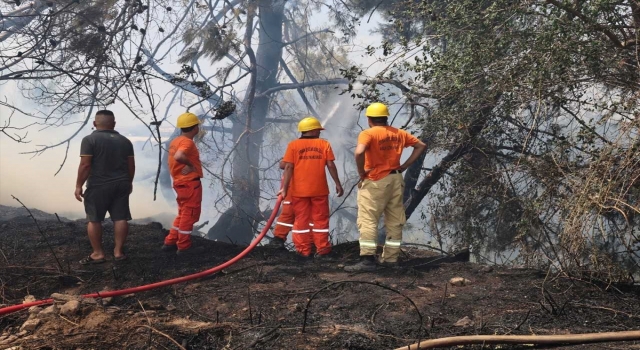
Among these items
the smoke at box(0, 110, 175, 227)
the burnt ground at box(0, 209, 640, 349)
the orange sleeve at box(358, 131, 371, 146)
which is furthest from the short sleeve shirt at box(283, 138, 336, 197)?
the smoke at box(0, 110, 175, 227)

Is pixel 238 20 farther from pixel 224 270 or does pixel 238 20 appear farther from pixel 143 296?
pixel 143 296

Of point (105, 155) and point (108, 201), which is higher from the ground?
point (105, 155)

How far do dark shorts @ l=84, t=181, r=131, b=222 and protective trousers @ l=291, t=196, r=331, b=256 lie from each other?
1.74m

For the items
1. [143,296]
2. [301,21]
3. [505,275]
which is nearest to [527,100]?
[505,275]

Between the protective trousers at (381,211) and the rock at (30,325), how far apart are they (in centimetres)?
297

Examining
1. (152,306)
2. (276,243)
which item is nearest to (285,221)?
(276,243)

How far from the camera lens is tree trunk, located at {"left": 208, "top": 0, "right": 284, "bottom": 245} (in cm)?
1256

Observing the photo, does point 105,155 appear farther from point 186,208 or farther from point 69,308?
point 69,308

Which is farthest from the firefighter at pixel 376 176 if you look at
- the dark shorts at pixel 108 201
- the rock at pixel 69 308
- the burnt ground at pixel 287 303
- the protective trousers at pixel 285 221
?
the rock at pixel 69 308

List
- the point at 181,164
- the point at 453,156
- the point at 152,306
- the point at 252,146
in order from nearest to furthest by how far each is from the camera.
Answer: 1. the point at 152,306
2. the point at 181,164
3. the point at 453,156
4. the point at 252,146

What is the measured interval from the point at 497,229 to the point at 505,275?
288 cm

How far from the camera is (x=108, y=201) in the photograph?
598 cm

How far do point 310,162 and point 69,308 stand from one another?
2.98 metres

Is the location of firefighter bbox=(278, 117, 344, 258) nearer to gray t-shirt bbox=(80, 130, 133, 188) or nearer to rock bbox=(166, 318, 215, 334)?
gray t-shirt bbox=(80, 130, 133, 188)
